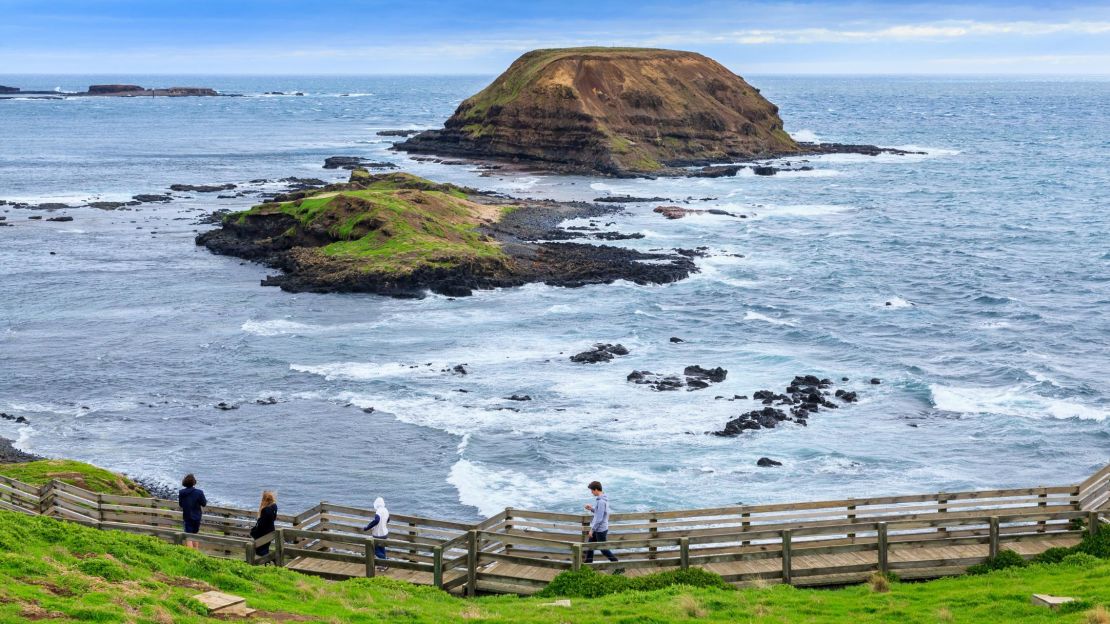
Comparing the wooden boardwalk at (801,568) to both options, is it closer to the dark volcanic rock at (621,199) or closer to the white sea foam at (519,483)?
the white sea foam at (519,483)

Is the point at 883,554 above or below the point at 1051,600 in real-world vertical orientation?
below

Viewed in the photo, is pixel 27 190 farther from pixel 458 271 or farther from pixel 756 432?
pixel 756 432

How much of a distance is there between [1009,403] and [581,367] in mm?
18999

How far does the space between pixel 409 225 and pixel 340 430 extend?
1403 inches

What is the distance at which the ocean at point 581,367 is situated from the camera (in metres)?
40.7

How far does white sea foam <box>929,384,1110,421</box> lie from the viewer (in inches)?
1829

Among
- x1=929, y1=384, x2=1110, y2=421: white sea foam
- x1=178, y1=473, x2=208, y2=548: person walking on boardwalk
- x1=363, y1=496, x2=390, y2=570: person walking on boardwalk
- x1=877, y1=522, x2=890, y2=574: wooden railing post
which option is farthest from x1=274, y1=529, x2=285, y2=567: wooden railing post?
x1=929, y1=384, x2=1110, y2=421: white sea foam

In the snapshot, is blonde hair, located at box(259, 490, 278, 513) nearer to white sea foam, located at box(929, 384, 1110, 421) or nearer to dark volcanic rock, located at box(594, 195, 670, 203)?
white sea foam, located at box(929, 384, 1110, 421)

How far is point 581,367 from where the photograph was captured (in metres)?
53.7

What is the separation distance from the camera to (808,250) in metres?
87.9

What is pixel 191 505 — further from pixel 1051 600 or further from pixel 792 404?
pixel 792 404

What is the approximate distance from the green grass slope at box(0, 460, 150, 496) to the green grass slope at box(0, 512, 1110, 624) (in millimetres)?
12072

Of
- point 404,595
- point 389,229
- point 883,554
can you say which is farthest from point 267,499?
point 389,229

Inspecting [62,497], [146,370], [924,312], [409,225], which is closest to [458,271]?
[409,225]
